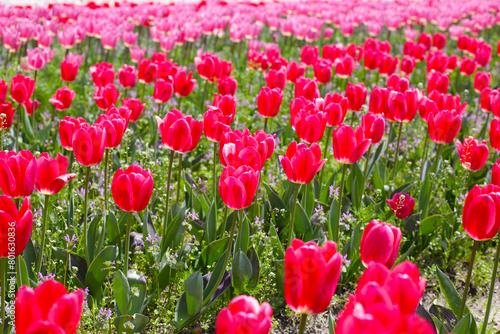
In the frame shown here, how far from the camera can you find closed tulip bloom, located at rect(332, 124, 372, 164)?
2.78 meters

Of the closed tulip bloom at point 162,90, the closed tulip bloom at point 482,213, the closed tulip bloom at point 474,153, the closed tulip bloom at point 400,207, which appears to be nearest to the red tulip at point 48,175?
the closed tulip bloom at point 482,213

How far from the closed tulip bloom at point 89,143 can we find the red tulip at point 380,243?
136cm

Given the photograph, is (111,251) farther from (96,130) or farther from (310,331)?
(310,331)

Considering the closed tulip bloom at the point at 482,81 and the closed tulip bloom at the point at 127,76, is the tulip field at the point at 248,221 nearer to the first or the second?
the closed tulip bloom at the point at 482,81

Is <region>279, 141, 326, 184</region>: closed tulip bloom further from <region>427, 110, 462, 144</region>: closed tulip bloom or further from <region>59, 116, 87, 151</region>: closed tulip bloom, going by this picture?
<region>427, 110, 462, 144</region>: closed tulip bloom

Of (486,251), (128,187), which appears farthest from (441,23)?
(128,187)

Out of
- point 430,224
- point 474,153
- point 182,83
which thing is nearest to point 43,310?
point 474,153

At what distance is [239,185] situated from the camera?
7.09 ft

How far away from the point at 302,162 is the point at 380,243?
31.2 inches

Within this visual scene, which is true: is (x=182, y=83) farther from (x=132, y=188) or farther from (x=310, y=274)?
(x=310, y=274)

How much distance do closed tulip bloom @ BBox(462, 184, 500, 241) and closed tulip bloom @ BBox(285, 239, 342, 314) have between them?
2.70ft

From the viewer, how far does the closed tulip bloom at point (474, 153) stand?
3.17m

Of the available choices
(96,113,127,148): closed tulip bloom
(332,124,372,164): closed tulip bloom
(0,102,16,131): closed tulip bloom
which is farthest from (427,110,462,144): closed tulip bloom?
(0,102,16,131): closed tulip bloom

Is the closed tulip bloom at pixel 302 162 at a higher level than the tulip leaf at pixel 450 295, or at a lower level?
higher
